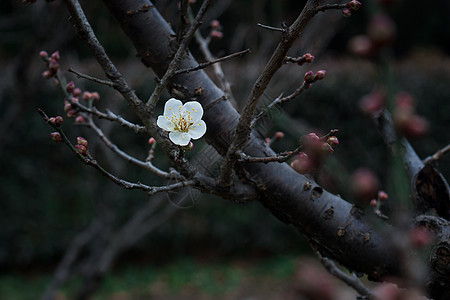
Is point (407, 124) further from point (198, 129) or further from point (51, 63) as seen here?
point (51, 63)

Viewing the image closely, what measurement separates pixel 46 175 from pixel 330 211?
560 centimetres

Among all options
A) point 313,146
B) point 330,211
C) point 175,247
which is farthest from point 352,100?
point 313,146

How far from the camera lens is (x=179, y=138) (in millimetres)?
1027

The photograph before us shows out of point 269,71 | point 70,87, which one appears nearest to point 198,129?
point 269,71

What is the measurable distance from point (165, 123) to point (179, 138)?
2.2 inches

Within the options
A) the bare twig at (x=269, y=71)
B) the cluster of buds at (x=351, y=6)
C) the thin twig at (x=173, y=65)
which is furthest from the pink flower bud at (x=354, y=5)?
the thin twig at (x=173, y=65)

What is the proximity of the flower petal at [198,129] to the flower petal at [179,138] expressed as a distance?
0.02 m

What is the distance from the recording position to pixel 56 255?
6105 mm

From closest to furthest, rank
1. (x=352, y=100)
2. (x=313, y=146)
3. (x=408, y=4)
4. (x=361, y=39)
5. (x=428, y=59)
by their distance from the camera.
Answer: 1. (x=361, y=39)
2. (x=313, y=146)
3. (x=352, y=100)
4. (x=428, y=59)
5. (x=408, y=4)

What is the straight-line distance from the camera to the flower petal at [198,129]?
1066 mm

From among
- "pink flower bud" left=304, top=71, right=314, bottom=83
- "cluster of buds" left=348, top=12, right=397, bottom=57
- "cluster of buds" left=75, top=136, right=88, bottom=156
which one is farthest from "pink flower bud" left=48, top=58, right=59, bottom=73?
"cluster of buds" left=348, top=12, right=397, bottom=57

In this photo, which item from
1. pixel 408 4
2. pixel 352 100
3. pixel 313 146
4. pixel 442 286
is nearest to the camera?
pixel 313 146

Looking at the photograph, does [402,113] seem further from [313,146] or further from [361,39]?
[313,146]

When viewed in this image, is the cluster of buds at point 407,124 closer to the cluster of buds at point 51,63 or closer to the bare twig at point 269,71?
the bare twig at point 269,71
